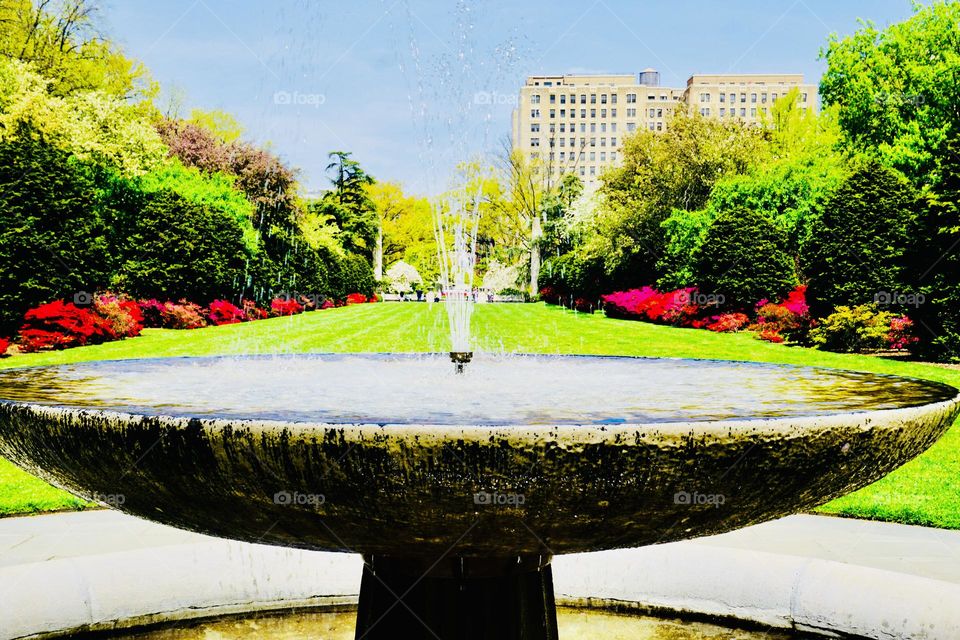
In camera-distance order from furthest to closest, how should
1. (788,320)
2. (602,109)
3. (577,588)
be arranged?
(602,109) < (788,320) < (577,588)

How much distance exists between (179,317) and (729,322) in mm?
17899

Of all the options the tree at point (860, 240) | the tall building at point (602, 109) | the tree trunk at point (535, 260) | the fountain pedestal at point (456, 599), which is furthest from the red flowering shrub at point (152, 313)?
the tall building at point (602, 109)

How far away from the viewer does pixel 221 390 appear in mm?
3789

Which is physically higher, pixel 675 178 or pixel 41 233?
pixel 675 178

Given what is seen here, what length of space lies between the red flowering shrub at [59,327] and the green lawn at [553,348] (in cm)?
61

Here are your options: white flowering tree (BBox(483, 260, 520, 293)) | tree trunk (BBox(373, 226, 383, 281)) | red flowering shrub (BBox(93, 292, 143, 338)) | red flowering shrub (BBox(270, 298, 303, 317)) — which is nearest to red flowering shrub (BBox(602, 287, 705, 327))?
red flowering shrub (BBox(270, 298, 303, 317))

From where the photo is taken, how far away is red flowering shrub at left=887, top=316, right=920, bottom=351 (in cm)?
1791

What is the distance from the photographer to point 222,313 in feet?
96.6

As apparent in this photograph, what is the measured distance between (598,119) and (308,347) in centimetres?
14079

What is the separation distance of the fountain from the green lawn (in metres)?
4.11

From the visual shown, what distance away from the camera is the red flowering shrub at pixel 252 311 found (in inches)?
1252

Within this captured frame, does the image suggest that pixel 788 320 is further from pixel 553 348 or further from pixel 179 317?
pixel 179 317

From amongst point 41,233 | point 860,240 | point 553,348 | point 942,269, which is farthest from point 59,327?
point 942,269

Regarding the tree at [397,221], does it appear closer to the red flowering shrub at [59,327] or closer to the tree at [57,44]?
the tree at [57,44]
